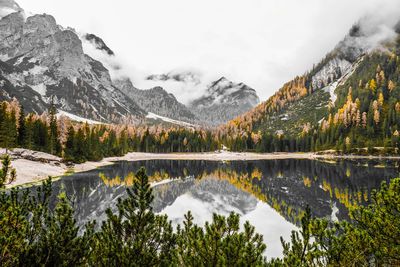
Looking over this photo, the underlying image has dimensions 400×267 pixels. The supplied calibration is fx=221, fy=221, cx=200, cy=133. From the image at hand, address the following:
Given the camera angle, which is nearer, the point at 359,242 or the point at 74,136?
the point at 359,242

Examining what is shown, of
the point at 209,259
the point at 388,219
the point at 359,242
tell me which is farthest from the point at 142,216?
the point at 388,219

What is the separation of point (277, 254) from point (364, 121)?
150m

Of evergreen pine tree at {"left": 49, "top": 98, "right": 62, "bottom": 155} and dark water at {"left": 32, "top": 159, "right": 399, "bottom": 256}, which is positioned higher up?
evergreen pine tree at {"left": 49, "top": 98, "right": 62, "bottom": 155}

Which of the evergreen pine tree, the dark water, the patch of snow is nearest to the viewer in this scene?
the patch of snow

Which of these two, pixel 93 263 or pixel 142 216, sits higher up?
pixel 142 216

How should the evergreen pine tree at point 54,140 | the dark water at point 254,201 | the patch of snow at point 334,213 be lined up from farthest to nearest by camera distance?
1. the evergreen pine tree at point 54,140
2. the dark water at point 254,201
3. the patch of snow at point 334,213

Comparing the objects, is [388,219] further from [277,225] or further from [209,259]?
[277,225]

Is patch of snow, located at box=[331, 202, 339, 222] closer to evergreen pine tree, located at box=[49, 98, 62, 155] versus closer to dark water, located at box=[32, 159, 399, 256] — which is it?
dark water, located at box=[32, 159, 399, 256]

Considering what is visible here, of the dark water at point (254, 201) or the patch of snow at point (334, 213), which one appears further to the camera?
the dark water at point (254, 201)

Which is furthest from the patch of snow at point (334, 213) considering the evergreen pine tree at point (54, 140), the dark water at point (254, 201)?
the evergreen pine tree at point (54, 140)

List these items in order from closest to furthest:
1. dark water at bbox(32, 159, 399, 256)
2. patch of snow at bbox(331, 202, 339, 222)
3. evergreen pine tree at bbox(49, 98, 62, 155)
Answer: patch of snow at bbox(331, 202, 339, 222), dark water at bbox(32, 159, 399, 256), evergreen pine tree at bbox(49, 98, 62, 155)

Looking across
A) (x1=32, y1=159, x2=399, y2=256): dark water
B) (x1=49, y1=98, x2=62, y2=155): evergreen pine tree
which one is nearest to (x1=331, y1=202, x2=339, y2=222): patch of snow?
(x1=32, y1=159, x2=399, y2=256): dark water

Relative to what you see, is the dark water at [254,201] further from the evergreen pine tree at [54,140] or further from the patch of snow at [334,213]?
the evergreen pine tree at [54,140]

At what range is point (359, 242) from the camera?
6.53 meters
